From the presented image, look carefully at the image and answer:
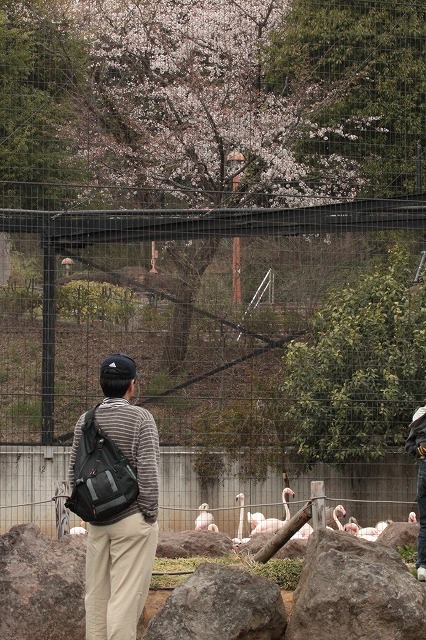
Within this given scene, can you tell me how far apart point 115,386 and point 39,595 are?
5.72ft

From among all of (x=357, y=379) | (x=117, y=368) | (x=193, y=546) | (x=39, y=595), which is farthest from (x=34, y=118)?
(x=117, y=368)

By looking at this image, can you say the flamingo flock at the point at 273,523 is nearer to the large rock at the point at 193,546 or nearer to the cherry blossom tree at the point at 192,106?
the large rock at the point at 193,546

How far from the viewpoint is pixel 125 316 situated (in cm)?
1176

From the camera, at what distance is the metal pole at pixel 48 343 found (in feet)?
37.6

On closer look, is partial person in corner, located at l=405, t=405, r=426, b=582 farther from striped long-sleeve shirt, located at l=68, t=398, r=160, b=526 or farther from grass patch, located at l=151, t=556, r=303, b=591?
striped long-sleeve shirt, located at l=68, t=398, r=160, b=526

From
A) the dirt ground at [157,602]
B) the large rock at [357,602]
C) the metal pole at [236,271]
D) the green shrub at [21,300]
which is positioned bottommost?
the dirt ground at [157,602]

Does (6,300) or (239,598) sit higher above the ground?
(6,300)

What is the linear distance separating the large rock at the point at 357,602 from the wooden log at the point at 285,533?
71 centimetres

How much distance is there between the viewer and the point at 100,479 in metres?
5.04

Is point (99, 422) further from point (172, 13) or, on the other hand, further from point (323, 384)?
point (172, 13)

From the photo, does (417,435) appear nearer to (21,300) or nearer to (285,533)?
(285,533)

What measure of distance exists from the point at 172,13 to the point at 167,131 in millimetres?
2363

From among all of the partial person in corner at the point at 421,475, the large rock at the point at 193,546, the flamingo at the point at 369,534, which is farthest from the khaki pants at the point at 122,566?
the flamingo at the point at 369,534

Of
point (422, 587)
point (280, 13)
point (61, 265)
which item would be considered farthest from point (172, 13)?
point (422, 587)
